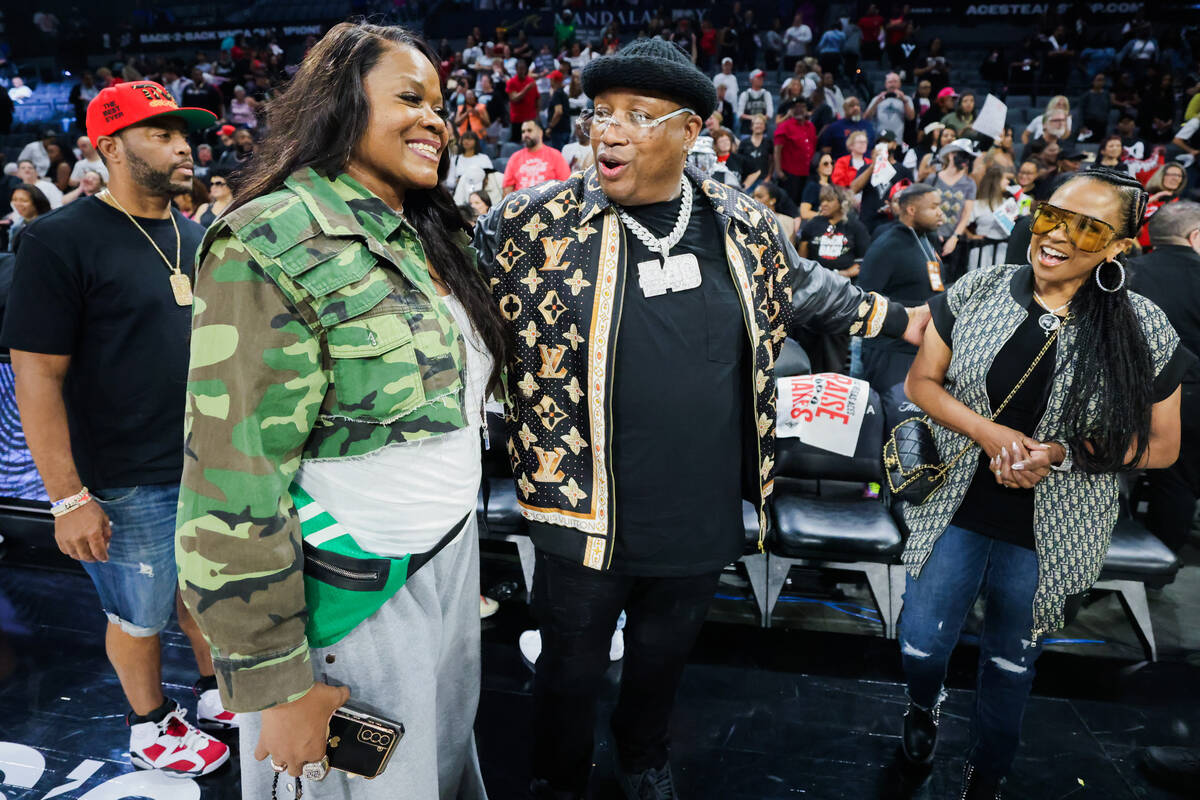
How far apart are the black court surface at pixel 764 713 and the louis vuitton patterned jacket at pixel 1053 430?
80 centimetres

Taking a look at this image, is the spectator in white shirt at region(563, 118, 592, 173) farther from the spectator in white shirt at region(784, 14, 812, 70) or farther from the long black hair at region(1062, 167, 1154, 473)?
the spectator in white shirt at region(784, 14, 812, 70)

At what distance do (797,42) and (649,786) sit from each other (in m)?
13.1

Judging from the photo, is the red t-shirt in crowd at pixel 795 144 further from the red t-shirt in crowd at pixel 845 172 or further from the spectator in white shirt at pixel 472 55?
the spectator in white shirt at pixel 472 55

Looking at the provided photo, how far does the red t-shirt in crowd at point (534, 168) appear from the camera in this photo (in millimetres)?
7418

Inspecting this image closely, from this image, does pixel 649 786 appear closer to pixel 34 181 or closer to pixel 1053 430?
pixel 1053 430

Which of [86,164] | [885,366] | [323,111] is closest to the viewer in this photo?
[323,111]

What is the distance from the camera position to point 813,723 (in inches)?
105

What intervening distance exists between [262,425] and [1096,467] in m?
1.88

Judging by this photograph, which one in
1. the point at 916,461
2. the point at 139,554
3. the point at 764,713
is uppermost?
the point at 916,461

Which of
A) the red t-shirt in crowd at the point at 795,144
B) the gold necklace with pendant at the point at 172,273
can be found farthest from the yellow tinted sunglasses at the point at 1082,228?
the red t-shirt in crowd at the point at 795,144

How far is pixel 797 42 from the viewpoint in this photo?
12.9 meters

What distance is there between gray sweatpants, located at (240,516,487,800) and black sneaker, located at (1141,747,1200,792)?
2.32 meters

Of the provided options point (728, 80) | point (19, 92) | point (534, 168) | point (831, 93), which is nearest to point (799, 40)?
point (728, 80)

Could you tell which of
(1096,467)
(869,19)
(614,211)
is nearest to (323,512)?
(614,211)
